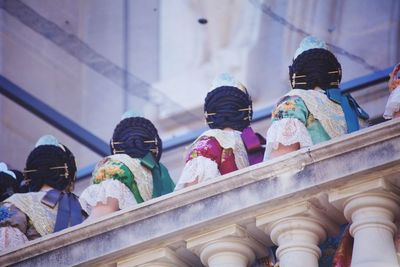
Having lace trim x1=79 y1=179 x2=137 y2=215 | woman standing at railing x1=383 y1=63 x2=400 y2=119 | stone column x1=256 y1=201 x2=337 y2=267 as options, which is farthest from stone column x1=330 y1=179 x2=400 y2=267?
lace trim x1=79 y1=179 x2=137 y2=215

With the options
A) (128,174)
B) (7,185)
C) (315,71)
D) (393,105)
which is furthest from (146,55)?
(393,105)

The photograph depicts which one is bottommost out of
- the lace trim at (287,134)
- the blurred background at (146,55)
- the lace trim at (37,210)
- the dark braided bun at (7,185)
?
the lace trim at (287,134)

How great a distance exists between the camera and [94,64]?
20.4 m

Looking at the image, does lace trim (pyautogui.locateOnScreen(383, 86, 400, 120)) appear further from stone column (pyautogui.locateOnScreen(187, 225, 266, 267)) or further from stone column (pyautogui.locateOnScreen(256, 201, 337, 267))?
stone column (pyautogui.locateOnScreen(187, 225, 266, 267))

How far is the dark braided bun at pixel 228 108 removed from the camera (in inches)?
548

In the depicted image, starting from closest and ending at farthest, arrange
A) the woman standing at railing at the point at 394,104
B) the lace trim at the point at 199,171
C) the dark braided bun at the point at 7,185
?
the woman standing at railing at the point at 394,104 → the lace trim at the point at 199,171 → the dark braided bun at the point at 7,185

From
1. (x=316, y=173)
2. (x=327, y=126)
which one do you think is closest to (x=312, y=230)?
(x=316, y=173)

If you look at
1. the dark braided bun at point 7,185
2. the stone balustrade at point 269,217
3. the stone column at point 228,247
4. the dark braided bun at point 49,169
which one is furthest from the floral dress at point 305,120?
the dark braided bun at point 7,185

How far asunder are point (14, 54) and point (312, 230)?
8.58m

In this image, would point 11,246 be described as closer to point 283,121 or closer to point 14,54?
point 283,121

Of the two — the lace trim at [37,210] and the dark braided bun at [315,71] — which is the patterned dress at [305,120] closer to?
the dark braided bun at [315,71]

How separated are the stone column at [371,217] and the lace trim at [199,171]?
4.41 ft

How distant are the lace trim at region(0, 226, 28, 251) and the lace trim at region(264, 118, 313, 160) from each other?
2.02 meters

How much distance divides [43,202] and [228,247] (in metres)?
2.42
